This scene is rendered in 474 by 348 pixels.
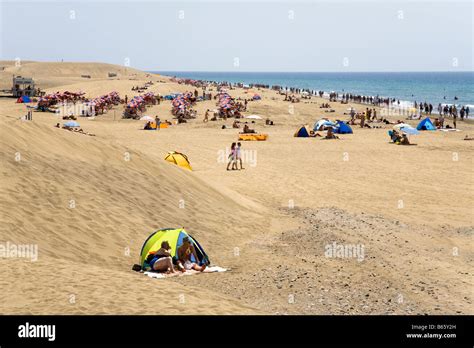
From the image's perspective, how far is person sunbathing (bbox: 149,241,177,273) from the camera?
11.3 metres

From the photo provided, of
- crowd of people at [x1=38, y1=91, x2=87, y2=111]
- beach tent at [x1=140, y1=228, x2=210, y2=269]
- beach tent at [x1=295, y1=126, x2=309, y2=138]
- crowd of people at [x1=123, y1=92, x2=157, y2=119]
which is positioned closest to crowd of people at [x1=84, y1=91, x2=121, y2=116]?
crowd of people at [x1=38, y1=91, x2=87, y2=111]

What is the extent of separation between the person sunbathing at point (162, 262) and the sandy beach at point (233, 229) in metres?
0.44

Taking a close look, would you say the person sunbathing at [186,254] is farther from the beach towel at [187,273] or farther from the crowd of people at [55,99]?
the crowd of people at [55,99]

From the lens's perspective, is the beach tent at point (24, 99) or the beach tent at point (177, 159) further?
the beach tent at point (24, 99)

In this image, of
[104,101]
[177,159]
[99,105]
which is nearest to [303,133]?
[177,159]

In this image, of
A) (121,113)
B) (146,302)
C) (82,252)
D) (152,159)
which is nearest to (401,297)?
Answer: (146,302)

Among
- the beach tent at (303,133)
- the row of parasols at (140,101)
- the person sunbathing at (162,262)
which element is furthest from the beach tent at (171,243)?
the row of parasols at (140,101)

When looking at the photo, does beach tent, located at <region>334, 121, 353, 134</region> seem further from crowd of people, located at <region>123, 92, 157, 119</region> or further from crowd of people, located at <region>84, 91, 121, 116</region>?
crowd of people, located at <region>84, 91, 121, 116</region>

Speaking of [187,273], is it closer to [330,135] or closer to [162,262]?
[162,262]

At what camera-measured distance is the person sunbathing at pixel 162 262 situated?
11.3m

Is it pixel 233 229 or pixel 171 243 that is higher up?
pixel 171 243

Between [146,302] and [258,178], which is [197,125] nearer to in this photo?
[258,178]

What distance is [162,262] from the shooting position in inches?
447

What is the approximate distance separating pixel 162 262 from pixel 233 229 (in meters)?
4.05
